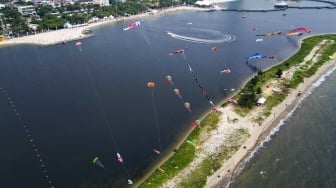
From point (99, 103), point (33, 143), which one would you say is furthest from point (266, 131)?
point (33, 143)

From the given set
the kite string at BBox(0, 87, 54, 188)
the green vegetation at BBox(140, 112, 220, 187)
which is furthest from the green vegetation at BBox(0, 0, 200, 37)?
the green vegetation at BBox(140, 112, 220, 187)

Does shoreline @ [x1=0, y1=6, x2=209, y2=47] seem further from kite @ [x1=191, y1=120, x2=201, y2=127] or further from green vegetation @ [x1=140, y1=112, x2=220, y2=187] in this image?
green vegetation @ [x1=140, y1=112, x2=220, y2=187]

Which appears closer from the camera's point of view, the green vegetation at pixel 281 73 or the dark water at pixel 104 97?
the dark water at pixel 104 97

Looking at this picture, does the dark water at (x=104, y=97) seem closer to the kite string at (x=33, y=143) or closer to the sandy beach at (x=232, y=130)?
the kite string at (x=33, y=143)

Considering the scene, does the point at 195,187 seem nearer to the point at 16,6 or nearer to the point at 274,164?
the point at 274,164

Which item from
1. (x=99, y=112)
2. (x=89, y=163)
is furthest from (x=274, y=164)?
(x=99, y=112)

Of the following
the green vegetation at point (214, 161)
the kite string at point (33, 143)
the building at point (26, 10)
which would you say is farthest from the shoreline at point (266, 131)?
the building at point (26, 10)
